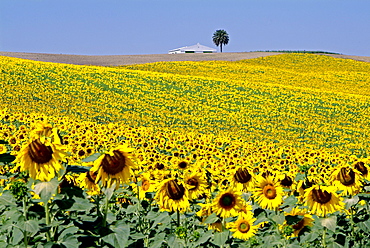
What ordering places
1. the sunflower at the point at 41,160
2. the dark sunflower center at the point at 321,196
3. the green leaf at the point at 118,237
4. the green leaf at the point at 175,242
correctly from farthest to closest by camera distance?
1. the dark sunflower center at the point at 321,196
2. the green leaf at the point at 175,242
3. the green leaf at the point at 118,237
4. the sunflower at the point at 41,160

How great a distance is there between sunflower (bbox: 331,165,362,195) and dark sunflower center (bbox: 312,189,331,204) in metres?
0.49

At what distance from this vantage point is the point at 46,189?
2943 millimetres

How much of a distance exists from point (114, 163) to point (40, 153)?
0.53 meters

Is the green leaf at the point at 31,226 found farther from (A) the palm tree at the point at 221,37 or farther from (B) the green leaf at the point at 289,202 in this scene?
(A) the palm tree at the point at 221,37

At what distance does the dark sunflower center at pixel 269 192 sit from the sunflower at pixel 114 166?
5.28ft

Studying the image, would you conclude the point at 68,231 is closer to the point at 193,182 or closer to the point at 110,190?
the point at 110,190

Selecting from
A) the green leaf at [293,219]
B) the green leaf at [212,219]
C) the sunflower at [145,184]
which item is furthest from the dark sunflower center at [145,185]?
the green leaf at [293,219]

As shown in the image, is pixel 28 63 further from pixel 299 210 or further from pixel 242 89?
pixel 299 210

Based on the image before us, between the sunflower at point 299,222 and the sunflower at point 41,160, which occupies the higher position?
the sunflower at point 41,160

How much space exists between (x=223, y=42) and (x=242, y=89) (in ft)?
283

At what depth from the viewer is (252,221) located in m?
4.44

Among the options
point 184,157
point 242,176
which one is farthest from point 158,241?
point 184,157

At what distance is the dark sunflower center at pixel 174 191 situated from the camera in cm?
394

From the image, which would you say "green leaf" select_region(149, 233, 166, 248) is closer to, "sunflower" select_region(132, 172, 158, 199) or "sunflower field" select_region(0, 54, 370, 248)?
"sunflower field" select_region(0, 54, 370, 248)
